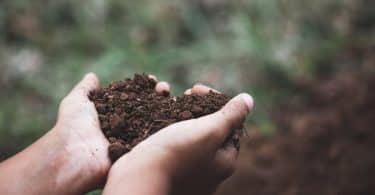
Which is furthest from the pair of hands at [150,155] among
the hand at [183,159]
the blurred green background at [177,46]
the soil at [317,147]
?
the blurred green background at [177,46]

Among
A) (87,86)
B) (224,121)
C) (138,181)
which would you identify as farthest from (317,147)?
(138,181)

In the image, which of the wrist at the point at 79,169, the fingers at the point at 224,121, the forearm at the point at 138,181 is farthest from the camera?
the wrist at the point at 79,169

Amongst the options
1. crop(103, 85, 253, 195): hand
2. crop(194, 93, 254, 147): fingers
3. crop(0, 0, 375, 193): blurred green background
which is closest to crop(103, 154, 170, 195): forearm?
crop(103, 85, 253, 195): hand

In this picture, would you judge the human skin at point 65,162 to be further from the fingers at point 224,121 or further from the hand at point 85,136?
the fingers at point 224,121

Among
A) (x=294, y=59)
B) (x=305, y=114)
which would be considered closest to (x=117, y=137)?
(x=305, y=114)

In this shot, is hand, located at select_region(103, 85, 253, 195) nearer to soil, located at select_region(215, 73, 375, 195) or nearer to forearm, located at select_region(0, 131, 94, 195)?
forearm, located at select_region(0, 131, 94, 195)

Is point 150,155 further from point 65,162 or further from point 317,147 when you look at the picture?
point 317,147

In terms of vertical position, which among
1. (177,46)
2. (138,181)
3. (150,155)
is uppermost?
(177,46)
